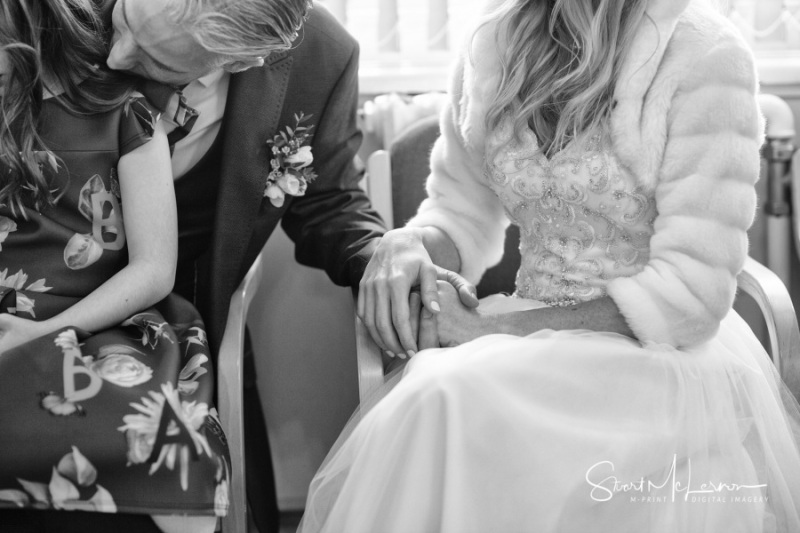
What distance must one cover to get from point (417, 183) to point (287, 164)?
0.40 metres

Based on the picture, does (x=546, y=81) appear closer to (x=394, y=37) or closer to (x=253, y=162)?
(x=253, y=162)

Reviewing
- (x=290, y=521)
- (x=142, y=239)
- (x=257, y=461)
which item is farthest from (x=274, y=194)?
(x=290, y=521)

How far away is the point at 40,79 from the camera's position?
117cm

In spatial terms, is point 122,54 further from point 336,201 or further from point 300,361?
point 300,361

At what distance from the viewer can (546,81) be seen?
1.23 m

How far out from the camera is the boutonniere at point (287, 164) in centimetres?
135

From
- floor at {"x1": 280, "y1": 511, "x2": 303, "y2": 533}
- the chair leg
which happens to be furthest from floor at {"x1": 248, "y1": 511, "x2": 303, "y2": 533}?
the chair leg

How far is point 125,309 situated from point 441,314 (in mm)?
441

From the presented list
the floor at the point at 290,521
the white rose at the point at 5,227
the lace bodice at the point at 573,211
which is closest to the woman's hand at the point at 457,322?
the lace bodice at the point at 573,211

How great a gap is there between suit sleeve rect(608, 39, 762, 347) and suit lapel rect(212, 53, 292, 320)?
586 millimetres

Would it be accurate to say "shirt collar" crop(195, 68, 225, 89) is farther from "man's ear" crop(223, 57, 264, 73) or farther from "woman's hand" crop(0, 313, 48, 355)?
"woman's hand" crop(0, 313, 48, 355)

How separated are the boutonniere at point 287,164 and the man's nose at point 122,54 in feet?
0.87

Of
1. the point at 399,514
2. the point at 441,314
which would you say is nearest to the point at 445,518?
the point at 399,514

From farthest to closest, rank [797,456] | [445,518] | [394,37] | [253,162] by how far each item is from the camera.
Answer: [394,37] < [253,162] < [797,456] < [445,518]
